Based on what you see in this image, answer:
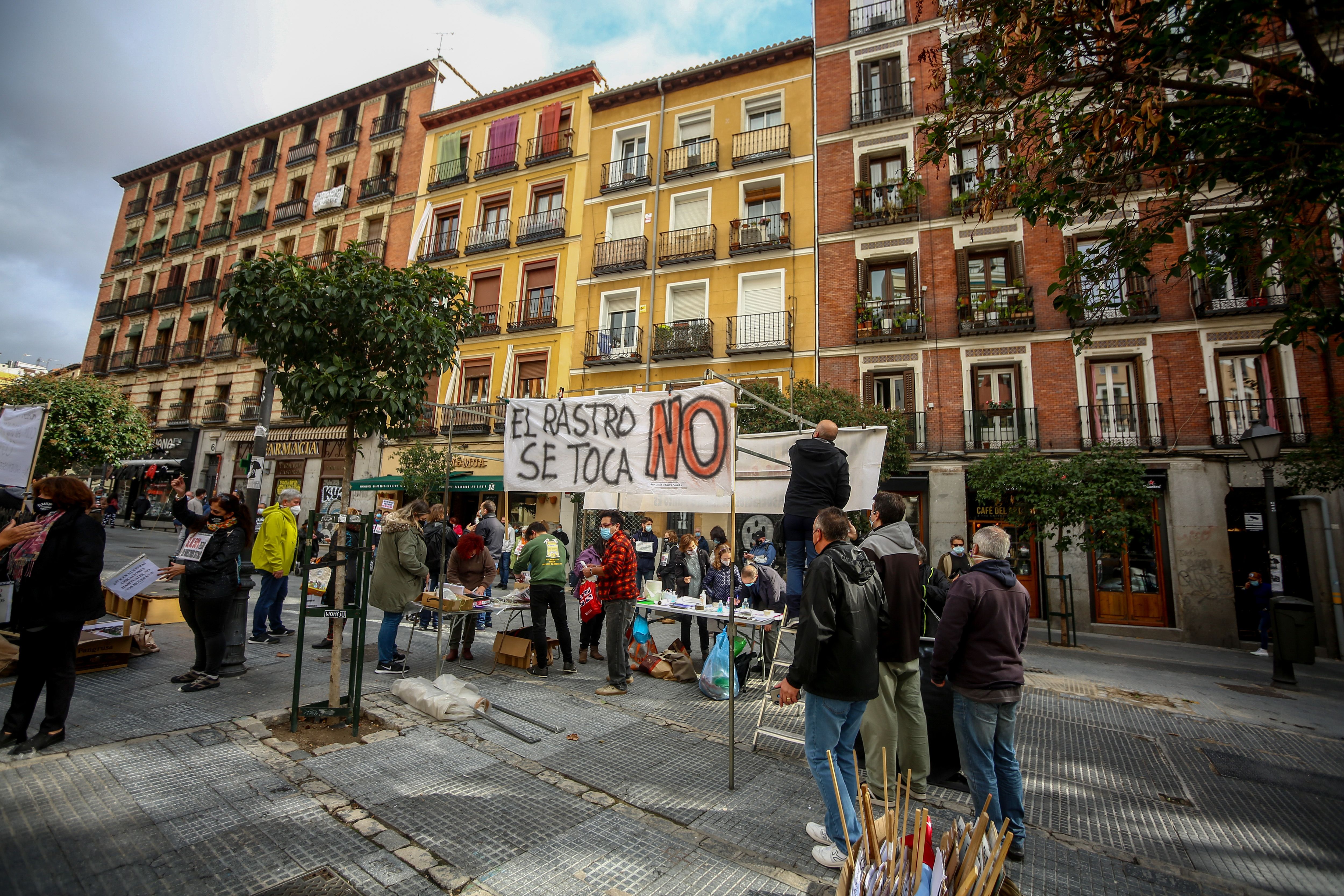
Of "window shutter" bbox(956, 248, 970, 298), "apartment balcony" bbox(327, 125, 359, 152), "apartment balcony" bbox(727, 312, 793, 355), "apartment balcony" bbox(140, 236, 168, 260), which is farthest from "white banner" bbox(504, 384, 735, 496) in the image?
"apartment balcony" bbox(140, 236, 168, 260)

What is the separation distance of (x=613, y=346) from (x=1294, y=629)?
17.7m

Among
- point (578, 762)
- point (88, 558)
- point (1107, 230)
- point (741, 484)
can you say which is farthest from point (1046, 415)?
point (88, 558)

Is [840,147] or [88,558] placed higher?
[840,147]

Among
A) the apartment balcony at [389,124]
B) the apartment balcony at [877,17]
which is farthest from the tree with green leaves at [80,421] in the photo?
the apartment balcony at [877,17]

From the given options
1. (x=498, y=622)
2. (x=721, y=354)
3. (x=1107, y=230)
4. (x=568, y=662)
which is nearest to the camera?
(x=1107, y=230)

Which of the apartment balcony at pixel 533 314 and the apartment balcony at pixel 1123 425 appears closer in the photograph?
the apartment balcony at pixel 1123 425

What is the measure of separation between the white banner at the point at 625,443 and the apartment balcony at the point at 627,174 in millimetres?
17758

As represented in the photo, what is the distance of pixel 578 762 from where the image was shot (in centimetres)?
439

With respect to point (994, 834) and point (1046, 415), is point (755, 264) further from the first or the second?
point (994, 834)

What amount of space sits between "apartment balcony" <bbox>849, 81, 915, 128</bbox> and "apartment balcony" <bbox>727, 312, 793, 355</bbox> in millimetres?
6533

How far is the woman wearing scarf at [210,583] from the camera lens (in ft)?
18.1

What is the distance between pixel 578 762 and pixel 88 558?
3.86 m

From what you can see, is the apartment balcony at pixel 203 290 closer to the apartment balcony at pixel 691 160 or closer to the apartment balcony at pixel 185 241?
the apartment balcony at pixel 185 241

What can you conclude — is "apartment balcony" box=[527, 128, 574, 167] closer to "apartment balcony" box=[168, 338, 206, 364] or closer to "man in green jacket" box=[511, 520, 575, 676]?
"apartment balcony" box=[168, 338, 206, 364]
